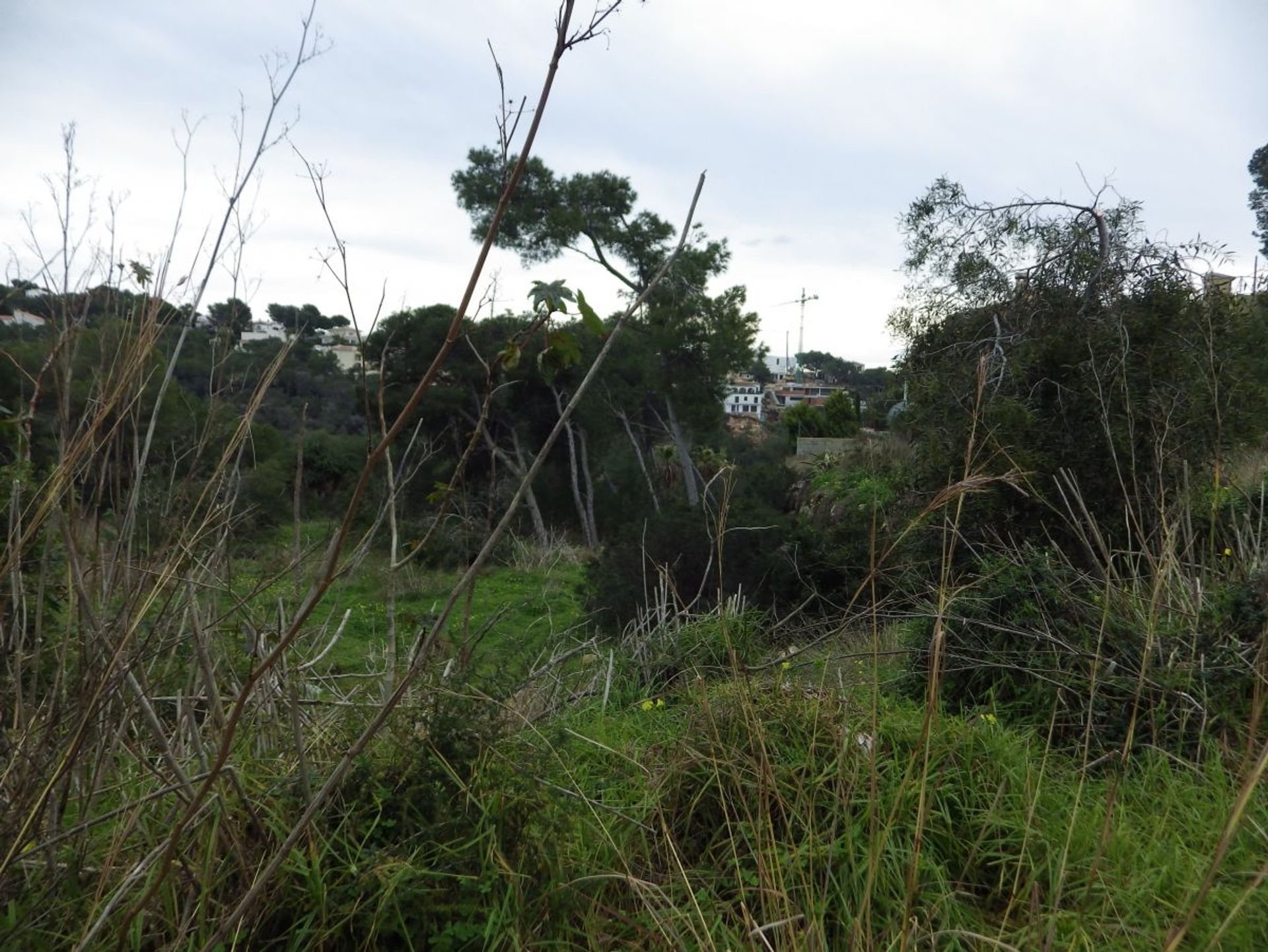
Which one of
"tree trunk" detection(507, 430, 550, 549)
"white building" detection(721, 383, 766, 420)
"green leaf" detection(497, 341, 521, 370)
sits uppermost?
"white building" detection(721, 383, 766, 420)

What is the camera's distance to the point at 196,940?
1.77 m

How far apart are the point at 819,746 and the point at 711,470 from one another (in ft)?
50.0

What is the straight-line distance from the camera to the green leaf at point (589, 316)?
124 cm

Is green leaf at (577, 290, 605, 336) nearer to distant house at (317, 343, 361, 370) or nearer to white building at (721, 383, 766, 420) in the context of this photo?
distant house at (317, 343, 361, 370)

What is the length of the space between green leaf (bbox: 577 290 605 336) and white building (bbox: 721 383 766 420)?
16.7 meters

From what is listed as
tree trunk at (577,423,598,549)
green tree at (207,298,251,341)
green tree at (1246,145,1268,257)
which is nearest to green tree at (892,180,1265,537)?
green tree at (1246,145,1268,257)

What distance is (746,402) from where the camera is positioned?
81.9ft

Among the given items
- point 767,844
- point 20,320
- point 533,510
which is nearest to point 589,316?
point 767,844

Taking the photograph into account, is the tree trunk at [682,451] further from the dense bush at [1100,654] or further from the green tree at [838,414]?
the dense bush at [1100,654]

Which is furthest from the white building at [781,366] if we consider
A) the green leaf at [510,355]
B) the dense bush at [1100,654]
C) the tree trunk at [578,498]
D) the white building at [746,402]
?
the green leaf at [510,355]

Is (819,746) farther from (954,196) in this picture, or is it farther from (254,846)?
(954,196)

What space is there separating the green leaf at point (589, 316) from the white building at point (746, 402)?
1672cm

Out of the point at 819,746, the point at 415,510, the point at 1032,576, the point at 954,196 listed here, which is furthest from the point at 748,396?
the point at 819,746

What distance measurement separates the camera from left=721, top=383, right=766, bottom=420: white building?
18.9 metres
